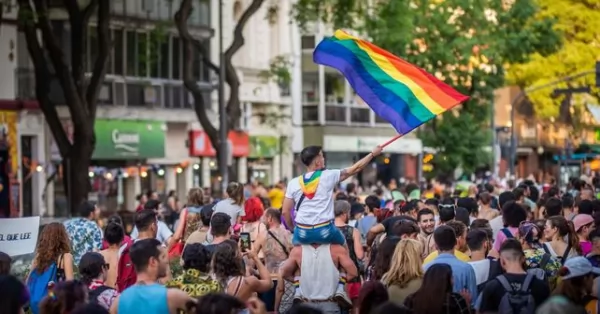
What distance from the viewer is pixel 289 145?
57188mm

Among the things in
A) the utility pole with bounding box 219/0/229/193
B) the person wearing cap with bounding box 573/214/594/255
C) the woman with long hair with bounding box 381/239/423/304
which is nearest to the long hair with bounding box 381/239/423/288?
the woman with long hair with bounding box 381/239/423/304

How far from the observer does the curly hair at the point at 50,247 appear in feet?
43.6

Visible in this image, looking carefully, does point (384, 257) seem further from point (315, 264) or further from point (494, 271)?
point (494, 271)

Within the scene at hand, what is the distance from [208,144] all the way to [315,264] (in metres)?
38.1

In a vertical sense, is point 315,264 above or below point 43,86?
below

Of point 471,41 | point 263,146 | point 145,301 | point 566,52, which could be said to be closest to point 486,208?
point 145,301

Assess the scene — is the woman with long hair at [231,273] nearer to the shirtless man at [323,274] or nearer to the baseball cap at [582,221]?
the shirtless man at [323,274]

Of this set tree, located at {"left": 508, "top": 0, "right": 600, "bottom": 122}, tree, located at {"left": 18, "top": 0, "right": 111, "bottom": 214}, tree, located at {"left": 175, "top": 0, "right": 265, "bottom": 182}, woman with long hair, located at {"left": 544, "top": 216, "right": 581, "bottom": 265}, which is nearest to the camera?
woman with long hair, located at {"left": 544, "top": 216, "right": 581, "bottom": 265}

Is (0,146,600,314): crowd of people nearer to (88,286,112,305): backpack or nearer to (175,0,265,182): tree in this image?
(88,286,112,305): backpack

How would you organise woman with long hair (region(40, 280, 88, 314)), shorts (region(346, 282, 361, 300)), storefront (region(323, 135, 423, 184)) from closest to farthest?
woman with long hair (region(40, 280, 88, 314)) → shorts (region(346, 282, 361, 300)) → storefront (region(323, 135, 423, 184))

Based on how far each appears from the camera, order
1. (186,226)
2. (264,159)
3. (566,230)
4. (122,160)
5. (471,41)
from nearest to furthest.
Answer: (566,230) → (186,226) → (122,160) → (471,41) → (264,159)

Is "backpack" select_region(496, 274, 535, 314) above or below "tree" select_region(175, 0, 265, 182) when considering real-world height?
below

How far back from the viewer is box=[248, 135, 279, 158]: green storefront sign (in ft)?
177

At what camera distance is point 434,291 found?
10.2m
